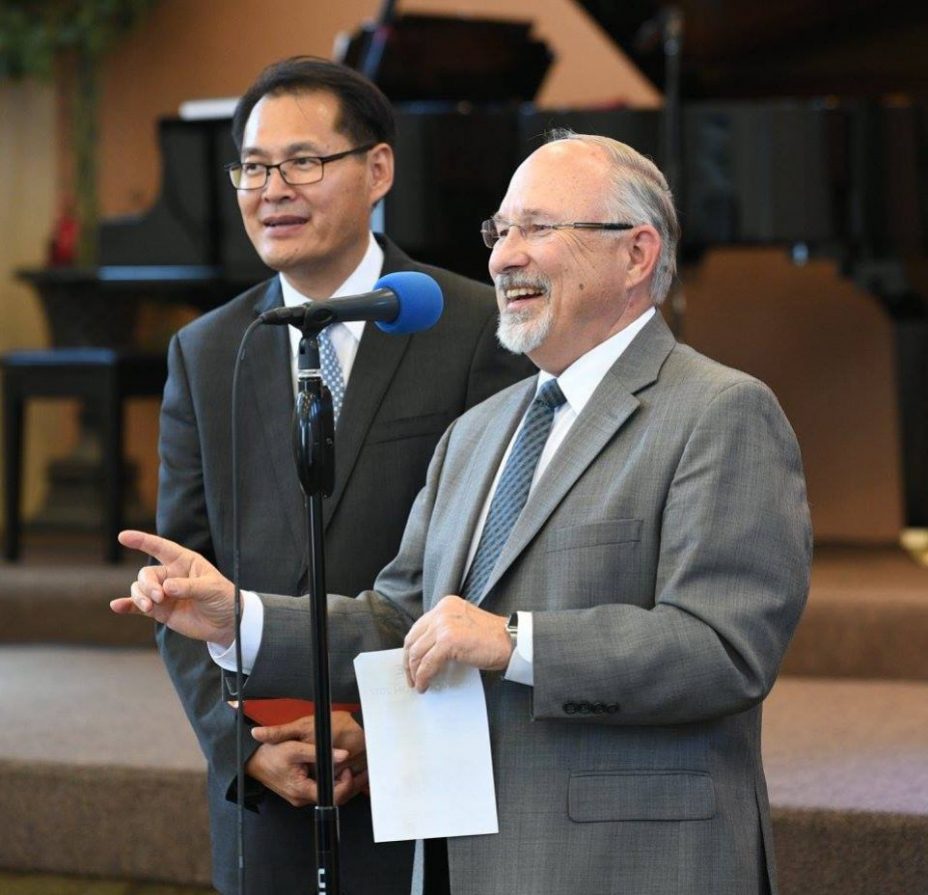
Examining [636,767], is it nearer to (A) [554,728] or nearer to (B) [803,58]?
(A) [554,728]

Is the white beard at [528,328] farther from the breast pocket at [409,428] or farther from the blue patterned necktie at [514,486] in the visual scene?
the breast pocket at [409,428]

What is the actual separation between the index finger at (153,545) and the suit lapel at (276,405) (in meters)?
0.42

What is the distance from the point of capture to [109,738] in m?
3.43

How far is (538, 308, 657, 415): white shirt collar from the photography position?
6.27 ft

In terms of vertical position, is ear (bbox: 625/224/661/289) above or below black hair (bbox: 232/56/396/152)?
below

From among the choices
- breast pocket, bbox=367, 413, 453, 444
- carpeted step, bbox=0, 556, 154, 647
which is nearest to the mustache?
breast pocket, bbox=367, 413, 453, 444

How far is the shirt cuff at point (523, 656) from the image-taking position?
67.2 inches

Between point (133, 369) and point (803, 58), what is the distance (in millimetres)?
2472

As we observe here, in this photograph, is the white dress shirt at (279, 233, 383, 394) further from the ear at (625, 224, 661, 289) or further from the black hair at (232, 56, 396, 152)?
the ear at (625, 224, 661, 289)

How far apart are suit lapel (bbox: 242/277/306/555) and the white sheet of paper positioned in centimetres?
41

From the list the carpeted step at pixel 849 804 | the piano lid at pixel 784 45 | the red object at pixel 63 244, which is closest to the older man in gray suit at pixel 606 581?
the carpeted step at pixel 849 804

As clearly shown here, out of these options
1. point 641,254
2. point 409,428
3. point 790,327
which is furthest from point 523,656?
point 790,327

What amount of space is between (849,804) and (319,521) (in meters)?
1.44

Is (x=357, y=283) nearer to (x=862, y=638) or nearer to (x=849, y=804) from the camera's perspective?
(x=849, y=804)
